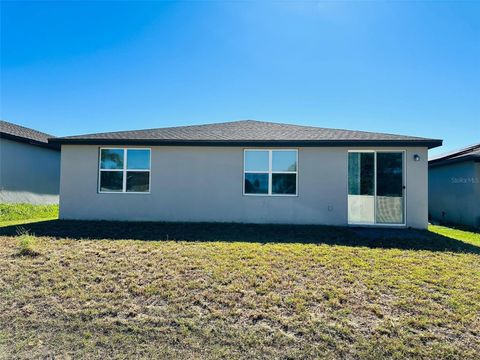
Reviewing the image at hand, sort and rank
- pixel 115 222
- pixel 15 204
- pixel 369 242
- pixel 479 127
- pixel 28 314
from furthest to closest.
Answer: pixel 479 127 → pixel 15 204 → pixel 115 222 → pixel 369 242 → pixel 28 314

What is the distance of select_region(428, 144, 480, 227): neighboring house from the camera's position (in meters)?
10.8

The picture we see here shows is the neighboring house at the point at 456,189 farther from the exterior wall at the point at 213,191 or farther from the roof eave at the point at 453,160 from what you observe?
the exterior wall at the point at 213,191

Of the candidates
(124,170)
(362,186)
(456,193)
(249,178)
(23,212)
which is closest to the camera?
(362,186)

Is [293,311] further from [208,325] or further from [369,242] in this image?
[369,242]

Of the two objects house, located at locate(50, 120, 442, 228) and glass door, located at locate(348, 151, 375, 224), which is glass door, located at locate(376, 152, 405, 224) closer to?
house, located at locate(50, 120, 442, 228)

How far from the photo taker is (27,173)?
1362 cm

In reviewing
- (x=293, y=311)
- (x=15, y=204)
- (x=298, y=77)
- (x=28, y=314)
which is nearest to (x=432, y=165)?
(x=298, y=77)

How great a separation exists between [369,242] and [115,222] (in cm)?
794

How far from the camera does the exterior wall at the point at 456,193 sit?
10852 millimetres

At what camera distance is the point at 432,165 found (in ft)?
44.9

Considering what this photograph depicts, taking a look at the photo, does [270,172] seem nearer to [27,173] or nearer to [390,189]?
[390,189]

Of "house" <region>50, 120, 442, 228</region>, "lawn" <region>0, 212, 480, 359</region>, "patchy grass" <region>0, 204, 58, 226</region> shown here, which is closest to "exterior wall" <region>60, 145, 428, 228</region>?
"house" <region>50, 120, 442, 228</region>

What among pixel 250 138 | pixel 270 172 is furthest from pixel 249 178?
pixel 250 138

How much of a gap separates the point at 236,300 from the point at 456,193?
41.6 feet
